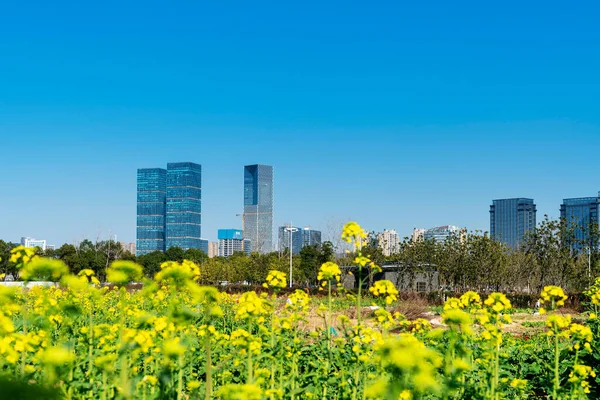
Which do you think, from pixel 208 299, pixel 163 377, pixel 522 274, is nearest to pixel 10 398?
pixel 163 377

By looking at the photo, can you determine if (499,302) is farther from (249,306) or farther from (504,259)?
(504,259)

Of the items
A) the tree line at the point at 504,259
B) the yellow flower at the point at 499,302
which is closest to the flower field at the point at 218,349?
the yellow flower at the point at 499,302

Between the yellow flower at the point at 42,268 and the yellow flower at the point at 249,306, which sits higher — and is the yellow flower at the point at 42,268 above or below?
above

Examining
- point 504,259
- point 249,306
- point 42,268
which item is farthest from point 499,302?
point 504,259

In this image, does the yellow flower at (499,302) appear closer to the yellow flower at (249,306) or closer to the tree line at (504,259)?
the yellow flower at (249,306)

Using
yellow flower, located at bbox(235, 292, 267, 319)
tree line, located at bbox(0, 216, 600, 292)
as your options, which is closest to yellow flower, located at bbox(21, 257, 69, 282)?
yellow flower, located at bbox(235, 292, 267, 319)

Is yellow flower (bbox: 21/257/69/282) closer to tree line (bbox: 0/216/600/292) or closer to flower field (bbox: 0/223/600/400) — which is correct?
flower field (bbox: 0/223/600/400)

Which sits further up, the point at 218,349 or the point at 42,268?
the point at 42,268

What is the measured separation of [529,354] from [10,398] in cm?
778

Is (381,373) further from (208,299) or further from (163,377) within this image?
(163,377)

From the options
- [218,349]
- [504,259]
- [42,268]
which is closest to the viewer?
[42,268]

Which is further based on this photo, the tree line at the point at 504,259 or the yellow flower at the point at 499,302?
the tree line at the point at 504,259

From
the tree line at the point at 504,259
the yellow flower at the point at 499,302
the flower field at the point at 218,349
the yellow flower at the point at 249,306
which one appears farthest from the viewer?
the tree line at the point at 504,259

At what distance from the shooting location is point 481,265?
1356 inches
